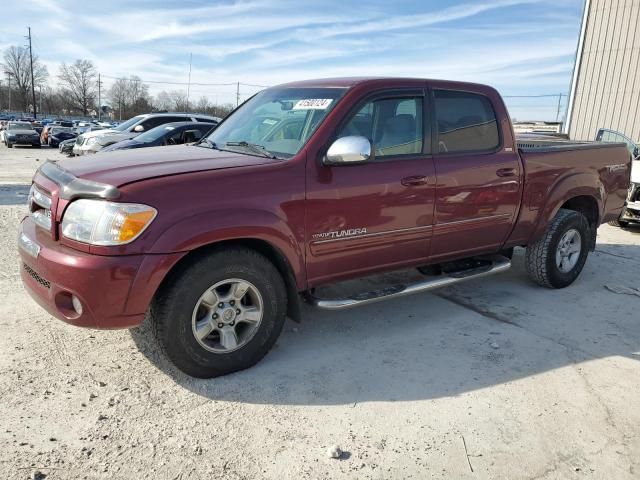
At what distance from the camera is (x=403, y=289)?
3805 mm

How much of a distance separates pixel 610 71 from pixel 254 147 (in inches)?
601

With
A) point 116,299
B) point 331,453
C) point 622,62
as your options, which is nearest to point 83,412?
point 116,299

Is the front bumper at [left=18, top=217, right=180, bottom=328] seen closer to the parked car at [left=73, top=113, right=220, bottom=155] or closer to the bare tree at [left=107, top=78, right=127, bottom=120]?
the parked car at [left=73, top=113, right=220, bottom=155]

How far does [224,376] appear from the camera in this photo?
3.23 metres

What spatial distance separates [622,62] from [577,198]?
12255 mm

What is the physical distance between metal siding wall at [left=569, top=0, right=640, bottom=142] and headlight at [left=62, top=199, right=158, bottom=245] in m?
16.0

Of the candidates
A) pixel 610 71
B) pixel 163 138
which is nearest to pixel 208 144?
pixel 163 138

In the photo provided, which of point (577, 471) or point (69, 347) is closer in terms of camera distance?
point (577, 471)

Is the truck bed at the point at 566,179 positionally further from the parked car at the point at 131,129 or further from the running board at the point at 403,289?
the parked car at the point at 131,129

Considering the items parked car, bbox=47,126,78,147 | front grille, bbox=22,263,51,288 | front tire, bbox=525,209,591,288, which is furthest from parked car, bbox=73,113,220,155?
parked car, bbox=47,126,78,147

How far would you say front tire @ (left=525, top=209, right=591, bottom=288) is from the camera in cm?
496

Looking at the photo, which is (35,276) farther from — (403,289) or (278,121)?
(403,289)

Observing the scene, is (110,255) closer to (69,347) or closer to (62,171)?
(62,171)

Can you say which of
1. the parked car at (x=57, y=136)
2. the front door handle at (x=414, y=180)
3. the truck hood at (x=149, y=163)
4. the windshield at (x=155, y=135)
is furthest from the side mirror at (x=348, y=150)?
the parked car at (x=57, y=136)
